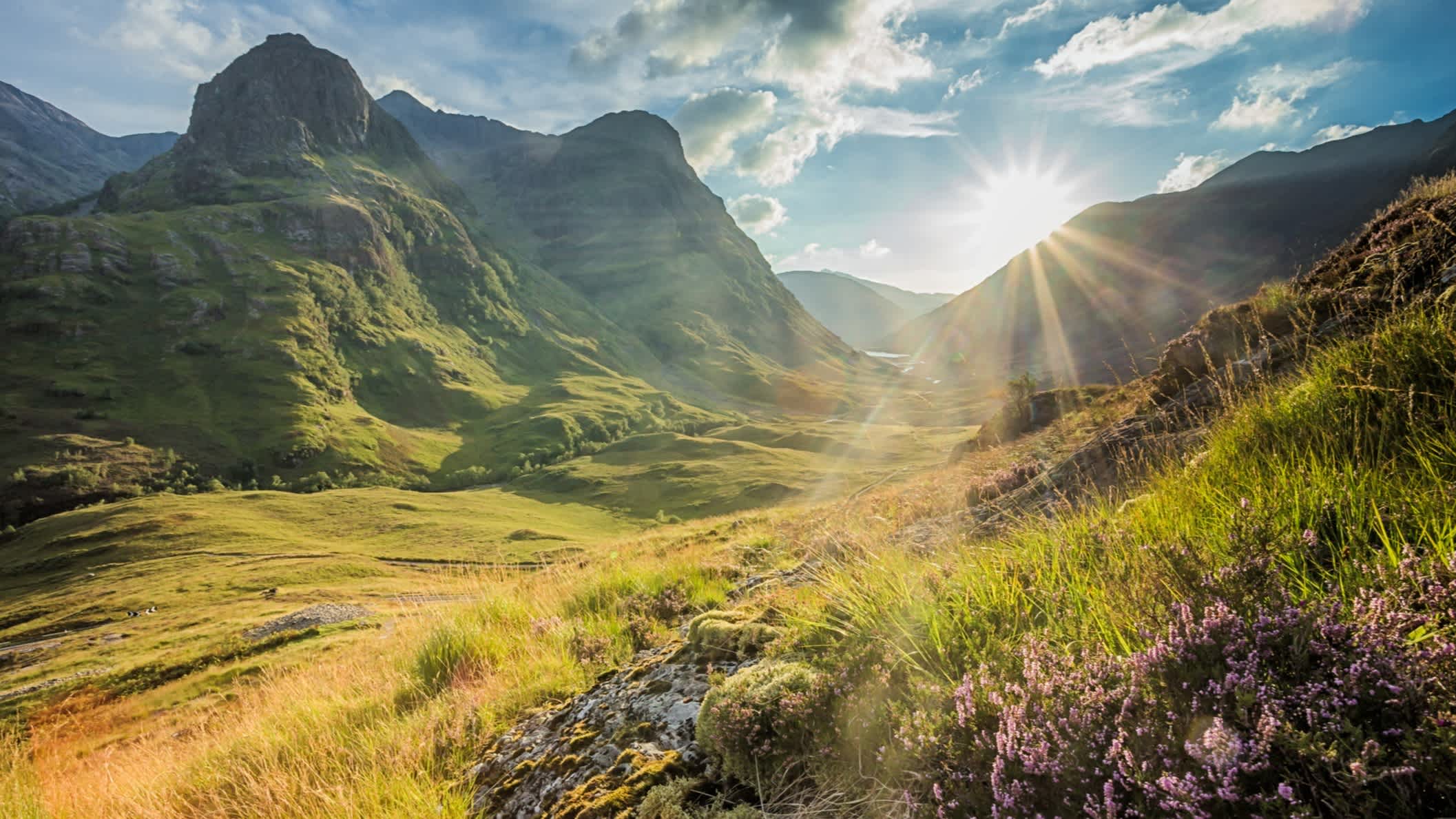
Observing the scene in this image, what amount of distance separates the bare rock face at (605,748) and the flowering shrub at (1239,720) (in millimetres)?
1973

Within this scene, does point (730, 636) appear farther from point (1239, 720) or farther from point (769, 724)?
point (1239, 720)

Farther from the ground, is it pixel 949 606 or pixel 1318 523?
pixel 1318 523

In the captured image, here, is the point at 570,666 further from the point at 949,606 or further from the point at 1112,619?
the point at 1112,619

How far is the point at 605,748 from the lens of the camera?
3.99m

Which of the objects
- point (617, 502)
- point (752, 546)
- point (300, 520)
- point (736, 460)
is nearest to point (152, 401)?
point (300, 520)

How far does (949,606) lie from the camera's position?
3396 millimetres

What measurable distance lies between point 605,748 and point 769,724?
147 cm

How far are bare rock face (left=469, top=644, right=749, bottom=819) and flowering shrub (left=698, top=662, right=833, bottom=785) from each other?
13.3 inches

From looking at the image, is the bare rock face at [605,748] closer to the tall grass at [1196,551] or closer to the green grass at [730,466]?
the tall grass at [1196,551]

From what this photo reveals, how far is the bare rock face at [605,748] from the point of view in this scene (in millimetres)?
A: 3531

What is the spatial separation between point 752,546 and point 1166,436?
6.83 m

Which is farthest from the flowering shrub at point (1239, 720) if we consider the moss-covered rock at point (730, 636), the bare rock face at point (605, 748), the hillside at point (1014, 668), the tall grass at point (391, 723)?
the tall grass at point (391, 723)

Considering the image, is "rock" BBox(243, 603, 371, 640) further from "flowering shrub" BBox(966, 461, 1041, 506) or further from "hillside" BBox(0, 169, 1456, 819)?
"flowering shrub" BBox(966, 461, 1041, 506)

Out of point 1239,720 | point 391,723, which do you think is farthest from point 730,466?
point 1239,720
